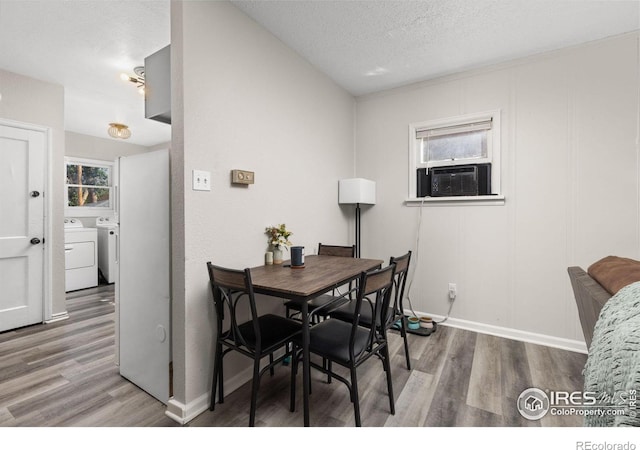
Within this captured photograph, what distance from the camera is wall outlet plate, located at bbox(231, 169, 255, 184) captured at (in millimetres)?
1915

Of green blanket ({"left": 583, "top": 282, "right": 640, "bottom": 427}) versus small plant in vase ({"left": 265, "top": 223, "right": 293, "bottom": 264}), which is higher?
small plant in vase ({"left": 265, "top": 223, "right": 293, "bottom": 264})

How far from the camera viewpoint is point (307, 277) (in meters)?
1.77

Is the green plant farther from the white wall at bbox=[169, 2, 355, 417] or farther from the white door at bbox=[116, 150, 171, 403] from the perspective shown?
the white door at bbox=[116, 150, 171, 403]

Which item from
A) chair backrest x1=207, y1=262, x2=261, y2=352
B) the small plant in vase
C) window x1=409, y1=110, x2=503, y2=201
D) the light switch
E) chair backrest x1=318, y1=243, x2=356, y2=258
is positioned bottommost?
chair backrest x1=207, y1=262, x2=261, y2=352

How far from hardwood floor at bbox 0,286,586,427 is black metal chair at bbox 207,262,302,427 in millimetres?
233

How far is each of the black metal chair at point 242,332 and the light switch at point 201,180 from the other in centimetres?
44

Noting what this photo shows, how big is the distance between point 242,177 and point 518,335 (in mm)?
2716

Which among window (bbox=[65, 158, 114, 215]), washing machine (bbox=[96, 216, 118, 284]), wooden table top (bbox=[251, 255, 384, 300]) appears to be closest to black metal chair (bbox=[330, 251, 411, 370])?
wooden table top (bbox=[251, 255, 384, 300])

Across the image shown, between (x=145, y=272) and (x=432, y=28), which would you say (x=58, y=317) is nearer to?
(x=145, y=272)

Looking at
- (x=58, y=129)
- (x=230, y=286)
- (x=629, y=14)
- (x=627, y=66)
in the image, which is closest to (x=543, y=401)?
(x=230, y=286)

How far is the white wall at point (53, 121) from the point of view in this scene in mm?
2891

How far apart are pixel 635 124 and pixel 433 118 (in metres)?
1.49

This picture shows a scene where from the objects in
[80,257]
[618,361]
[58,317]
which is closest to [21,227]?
[58,317]

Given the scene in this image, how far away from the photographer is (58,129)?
316 centimetres
